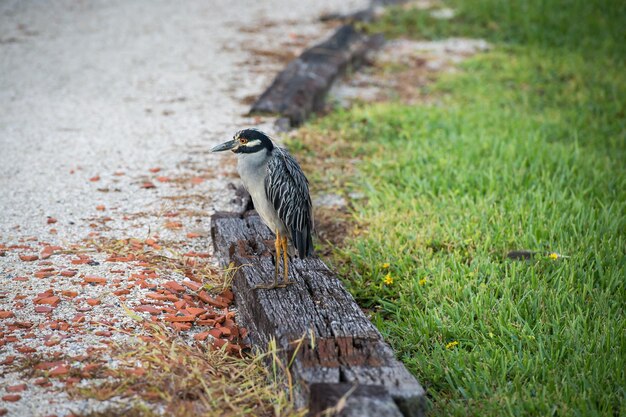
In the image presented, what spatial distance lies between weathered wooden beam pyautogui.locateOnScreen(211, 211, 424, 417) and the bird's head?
62 centimetres

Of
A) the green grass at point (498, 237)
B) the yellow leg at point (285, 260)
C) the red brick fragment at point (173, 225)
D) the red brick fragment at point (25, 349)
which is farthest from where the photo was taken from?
the red brick fragment at point (173, 225)

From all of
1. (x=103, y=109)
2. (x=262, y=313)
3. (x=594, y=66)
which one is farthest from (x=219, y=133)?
(x=594, y=66)

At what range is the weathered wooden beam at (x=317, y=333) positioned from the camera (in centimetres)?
271

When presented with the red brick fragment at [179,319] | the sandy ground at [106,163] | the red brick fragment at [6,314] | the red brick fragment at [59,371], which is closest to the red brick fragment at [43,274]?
the sandy ground at [106,163]

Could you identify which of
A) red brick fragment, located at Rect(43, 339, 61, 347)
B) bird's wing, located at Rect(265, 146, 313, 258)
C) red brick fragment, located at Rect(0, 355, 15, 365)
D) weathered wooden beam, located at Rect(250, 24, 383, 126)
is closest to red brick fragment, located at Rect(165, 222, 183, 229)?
bird's wing, located at Rect(265, 146, 313, 258)

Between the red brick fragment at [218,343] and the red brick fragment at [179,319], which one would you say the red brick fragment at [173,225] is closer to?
the red brick fragment at [179,319]

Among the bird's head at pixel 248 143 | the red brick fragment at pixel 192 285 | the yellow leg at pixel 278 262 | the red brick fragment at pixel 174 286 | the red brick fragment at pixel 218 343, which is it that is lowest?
the red brick fragment at pixel 218 343

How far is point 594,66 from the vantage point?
29.9ft

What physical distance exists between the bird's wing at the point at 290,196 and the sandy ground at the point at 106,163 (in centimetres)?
57

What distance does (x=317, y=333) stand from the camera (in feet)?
10.3

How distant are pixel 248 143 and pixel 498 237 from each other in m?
1.87

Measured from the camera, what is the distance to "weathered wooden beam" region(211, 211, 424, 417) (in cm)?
271

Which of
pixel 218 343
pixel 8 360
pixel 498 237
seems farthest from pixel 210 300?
pixel 498 237

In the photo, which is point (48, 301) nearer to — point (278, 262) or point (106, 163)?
point (278, 262)
